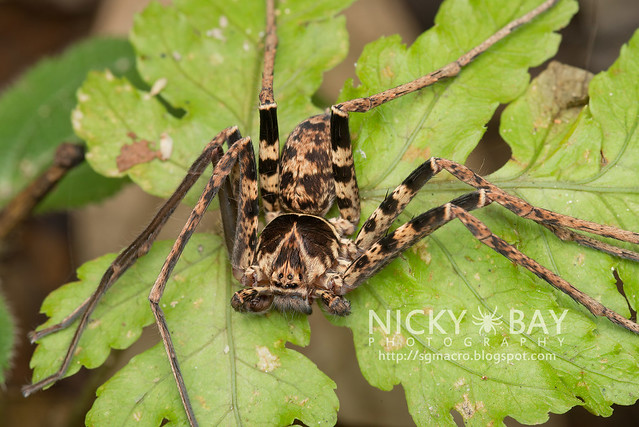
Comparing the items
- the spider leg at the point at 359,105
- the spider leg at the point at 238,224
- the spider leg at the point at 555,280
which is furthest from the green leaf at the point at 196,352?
the spider leg at the point at 555,280

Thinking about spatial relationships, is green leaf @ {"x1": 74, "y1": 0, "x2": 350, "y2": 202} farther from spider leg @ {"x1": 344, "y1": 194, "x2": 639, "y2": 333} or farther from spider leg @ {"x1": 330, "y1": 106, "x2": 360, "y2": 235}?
spider leg @ {"x1": 344, "y1": 194, "x2": 639, "y2": 333}

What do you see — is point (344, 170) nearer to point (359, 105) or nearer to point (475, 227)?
point (359, 105)

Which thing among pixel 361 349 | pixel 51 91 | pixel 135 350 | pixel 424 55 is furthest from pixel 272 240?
pixel 51 91

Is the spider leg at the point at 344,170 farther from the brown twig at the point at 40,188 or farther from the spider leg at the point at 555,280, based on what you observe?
the brown twig at the point at 40,188

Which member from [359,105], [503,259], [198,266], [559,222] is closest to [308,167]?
[359,105]

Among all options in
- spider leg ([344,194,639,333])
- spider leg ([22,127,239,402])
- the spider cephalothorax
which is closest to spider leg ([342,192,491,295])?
spider leg ([344,194,639,333])

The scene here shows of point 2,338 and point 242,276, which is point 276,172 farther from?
point 2,338
